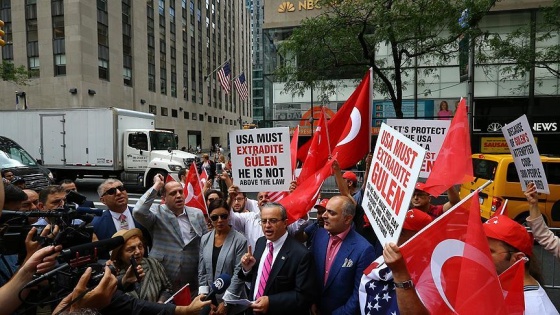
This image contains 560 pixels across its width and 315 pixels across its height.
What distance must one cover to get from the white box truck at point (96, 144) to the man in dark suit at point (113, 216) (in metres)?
11.8

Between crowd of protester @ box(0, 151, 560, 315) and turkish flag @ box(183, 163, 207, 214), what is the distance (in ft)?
2.70

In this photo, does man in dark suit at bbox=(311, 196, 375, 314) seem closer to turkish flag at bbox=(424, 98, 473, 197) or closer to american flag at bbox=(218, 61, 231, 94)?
turkish flag at bbox=(424, 98, 473, 197)

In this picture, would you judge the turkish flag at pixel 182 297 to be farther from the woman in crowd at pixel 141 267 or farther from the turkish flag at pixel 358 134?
the turkish flag at pixel 358 134

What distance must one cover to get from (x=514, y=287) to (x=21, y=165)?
14.3 metres

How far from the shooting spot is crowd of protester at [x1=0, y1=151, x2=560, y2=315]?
6.57 ft

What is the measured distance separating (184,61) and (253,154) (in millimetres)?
47411

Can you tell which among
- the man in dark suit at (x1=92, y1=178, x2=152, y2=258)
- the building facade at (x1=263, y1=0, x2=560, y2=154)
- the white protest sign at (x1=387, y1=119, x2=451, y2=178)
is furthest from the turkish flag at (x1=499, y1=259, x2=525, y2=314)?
the building facade at (x1=263, y1=0, x2=560, y2=154)

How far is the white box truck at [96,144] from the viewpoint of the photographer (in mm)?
16219

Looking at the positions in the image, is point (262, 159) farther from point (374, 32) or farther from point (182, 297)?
point (374, 32)

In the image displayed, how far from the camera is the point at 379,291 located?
8.45 feet

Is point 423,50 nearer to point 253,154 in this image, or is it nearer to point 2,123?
point 253,154

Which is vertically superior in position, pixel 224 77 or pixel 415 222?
pixel 224 77

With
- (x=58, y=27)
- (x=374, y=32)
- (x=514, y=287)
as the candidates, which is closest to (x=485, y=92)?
(x=374, y=32)

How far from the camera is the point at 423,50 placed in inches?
472
